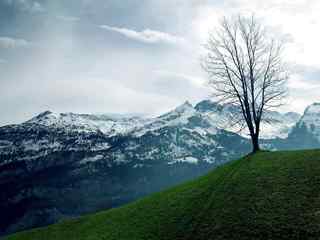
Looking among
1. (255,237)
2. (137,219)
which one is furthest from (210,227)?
(137,219)

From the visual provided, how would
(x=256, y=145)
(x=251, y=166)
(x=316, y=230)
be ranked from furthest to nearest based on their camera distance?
1. (x=256, y=145)
2. (x=251, y=166)
3. (x=316, y=230)

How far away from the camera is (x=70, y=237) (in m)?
46.5

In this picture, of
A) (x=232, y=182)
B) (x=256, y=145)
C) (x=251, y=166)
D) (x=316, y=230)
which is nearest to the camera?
(x=316, y=230)

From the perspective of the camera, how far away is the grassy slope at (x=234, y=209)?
30859 mm

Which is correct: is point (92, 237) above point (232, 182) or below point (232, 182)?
below

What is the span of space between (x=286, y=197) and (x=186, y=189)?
14.8 metres

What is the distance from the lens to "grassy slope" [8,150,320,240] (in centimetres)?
3086

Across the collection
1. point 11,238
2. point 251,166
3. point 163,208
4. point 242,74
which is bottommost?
point 11,238

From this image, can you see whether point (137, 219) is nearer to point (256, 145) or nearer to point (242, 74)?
point (256, 145)

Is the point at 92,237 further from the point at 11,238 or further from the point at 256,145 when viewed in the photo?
the point at 256,145

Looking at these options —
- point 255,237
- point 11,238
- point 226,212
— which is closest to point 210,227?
point 226,212

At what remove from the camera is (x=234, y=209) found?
35000 mm

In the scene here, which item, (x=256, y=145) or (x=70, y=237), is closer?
(x=70, y=237)

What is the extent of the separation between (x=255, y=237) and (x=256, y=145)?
2400cm
